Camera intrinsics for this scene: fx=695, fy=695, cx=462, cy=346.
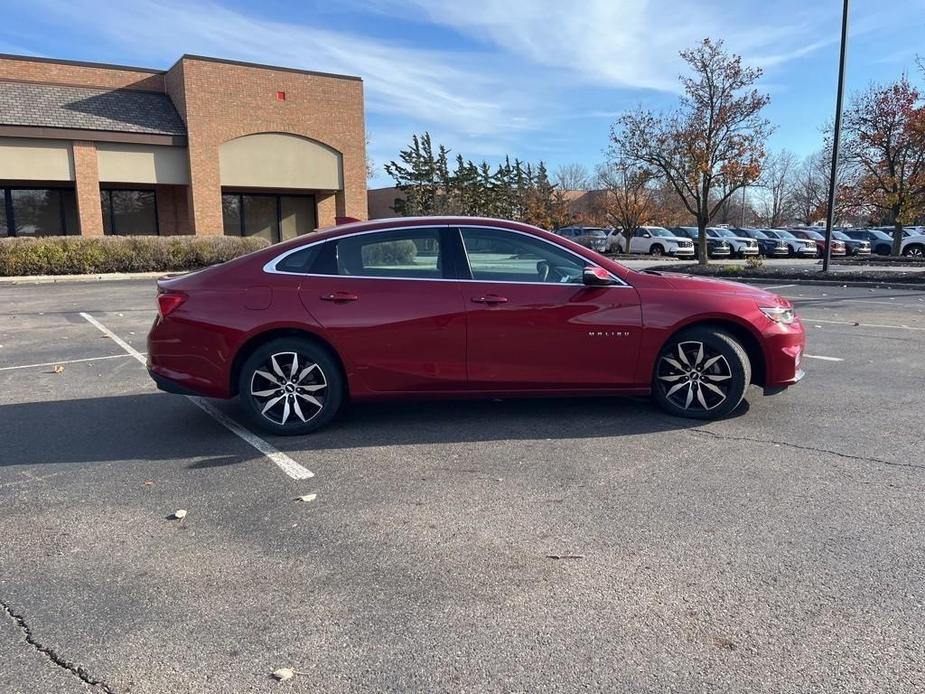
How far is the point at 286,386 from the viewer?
508 centimetres

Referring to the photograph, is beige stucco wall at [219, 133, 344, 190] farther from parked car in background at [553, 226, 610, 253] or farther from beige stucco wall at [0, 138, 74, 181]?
parked car in background at [553, 226, 610, 253]

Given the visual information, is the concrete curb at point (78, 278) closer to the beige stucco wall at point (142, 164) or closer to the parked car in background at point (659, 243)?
the beige stucco wall at point (142, 164)

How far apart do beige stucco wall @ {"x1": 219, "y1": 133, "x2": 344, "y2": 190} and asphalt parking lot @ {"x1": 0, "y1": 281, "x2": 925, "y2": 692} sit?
2158cm

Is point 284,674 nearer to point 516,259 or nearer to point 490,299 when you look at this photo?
point 490,299

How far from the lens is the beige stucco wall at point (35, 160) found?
72.2 ft

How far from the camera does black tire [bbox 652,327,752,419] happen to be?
529 centimetres

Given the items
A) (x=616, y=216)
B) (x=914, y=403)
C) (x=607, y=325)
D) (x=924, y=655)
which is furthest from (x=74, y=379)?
(x=616, y=216)

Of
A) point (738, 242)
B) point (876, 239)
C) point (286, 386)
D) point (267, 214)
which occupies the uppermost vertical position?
point (267, 214)

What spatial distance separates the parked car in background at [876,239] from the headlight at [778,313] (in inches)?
1549

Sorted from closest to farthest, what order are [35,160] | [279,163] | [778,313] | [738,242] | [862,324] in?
[778,313]
[862,324]
[35,160]
[279,163]
[738,242]

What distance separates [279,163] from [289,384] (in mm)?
23330

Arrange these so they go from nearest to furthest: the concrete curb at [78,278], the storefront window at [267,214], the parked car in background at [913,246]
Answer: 1. the concrete curb at [78,278]
2. the storefront window at [267,214]
3. the parked car in background at [913,246]

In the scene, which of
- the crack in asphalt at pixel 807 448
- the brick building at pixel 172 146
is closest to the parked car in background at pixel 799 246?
the brick building at pixel 172 146

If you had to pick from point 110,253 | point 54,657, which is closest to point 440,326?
point 54,657
